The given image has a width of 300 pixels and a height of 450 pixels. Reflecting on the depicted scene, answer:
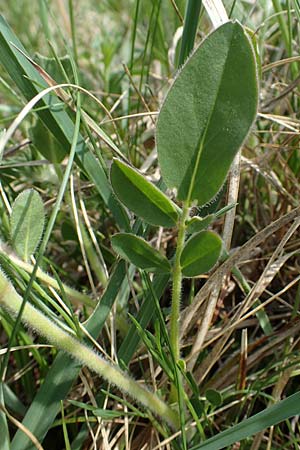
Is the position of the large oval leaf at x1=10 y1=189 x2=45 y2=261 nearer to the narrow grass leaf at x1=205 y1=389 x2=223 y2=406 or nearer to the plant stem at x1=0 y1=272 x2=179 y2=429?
the plant stem at x1=0 y1=272 x2=179 y2=429

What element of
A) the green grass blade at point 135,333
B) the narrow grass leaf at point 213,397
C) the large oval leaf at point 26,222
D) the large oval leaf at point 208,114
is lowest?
the narrow grass leaf at point 213,397

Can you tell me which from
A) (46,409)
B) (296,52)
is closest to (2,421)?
(46,409)

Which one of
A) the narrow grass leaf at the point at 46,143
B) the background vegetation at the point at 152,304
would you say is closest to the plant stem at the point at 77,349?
the background vegetation at the point at 152,304

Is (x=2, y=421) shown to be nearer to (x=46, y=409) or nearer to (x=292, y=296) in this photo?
(x=46, y=409)

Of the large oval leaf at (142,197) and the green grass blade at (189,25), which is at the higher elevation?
the green grass blade at (189,25)

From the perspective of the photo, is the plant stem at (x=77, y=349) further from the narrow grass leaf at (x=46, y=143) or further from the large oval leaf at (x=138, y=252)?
the narrow grass leaf at (x=46, y=143)

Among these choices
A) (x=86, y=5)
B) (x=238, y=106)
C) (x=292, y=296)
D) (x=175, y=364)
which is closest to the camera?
(x=238, y=106)
